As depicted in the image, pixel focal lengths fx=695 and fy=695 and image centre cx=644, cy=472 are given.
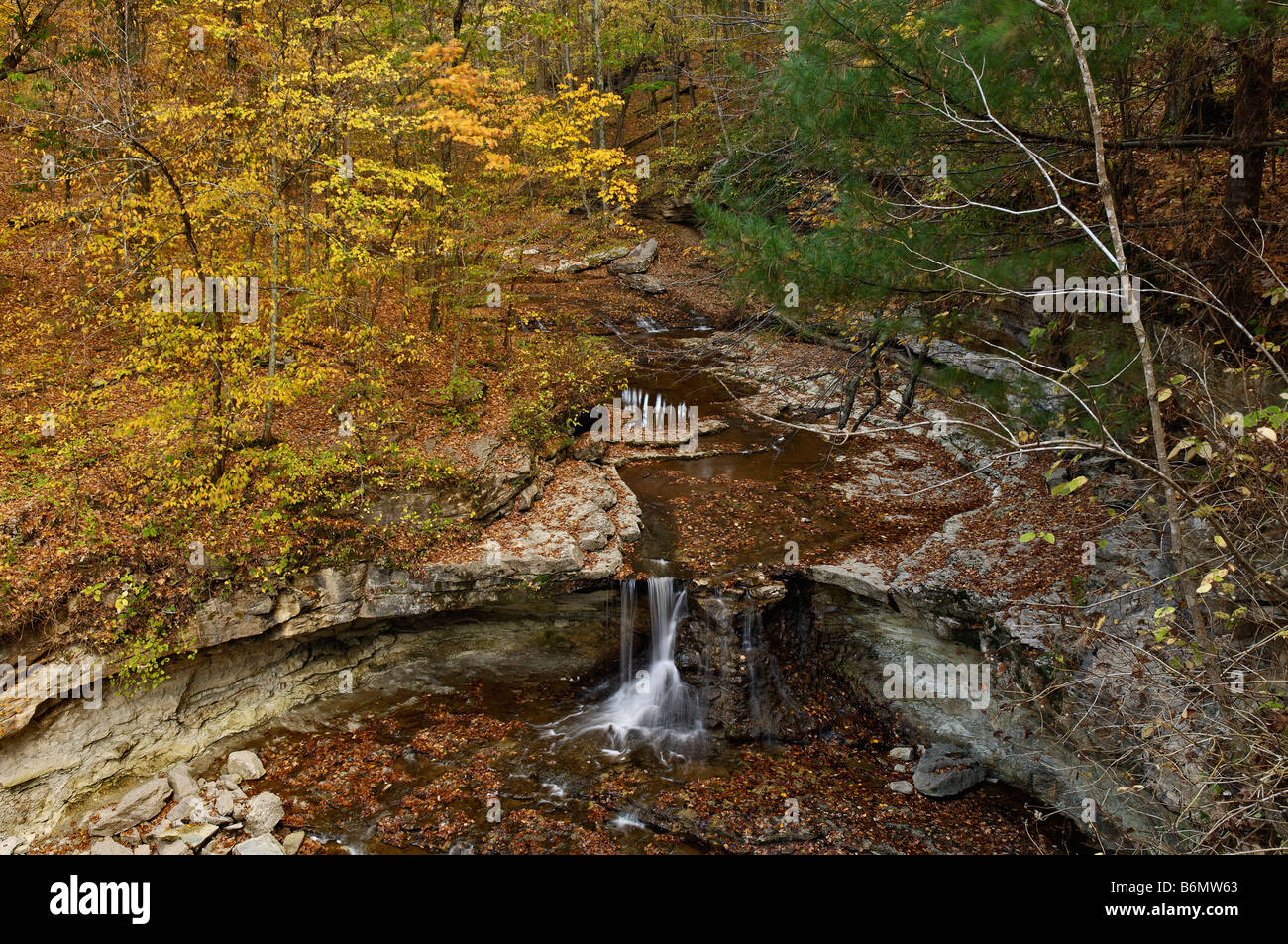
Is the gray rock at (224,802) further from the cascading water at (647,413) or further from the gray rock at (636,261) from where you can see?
the gray rock at (636,261)

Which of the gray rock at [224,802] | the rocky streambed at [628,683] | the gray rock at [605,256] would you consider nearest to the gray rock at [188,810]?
the rocky streambed at [628,683]

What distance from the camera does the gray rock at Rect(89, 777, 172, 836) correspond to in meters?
7.66

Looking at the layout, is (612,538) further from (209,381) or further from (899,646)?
(209,381)

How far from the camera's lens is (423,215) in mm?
11586

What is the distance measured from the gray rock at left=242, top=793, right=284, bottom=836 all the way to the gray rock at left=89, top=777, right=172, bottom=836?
98cm

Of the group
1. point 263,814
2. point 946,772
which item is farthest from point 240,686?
point 946,772

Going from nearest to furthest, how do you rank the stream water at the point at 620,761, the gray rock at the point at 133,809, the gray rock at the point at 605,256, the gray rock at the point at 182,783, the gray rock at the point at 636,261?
the gray rock at the point at 133,809, the stream water at the point at 620,761, the gray rock at the point at 182,783, the gray rock at the point at 636,261, the gray rock at the point at 605,256

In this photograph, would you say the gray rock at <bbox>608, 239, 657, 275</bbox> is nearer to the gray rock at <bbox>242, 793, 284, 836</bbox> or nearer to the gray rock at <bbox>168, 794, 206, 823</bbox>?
the gray rock at <bbox>242, 793, 284, 836</bbox>

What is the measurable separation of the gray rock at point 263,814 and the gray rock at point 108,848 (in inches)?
43.1

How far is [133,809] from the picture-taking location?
25.7 feet

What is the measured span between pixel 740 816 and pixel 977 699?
3.45m

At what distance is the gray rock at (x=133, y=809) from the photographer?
7660 mm

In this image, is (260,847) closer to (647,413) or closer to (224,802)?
(224,802)
